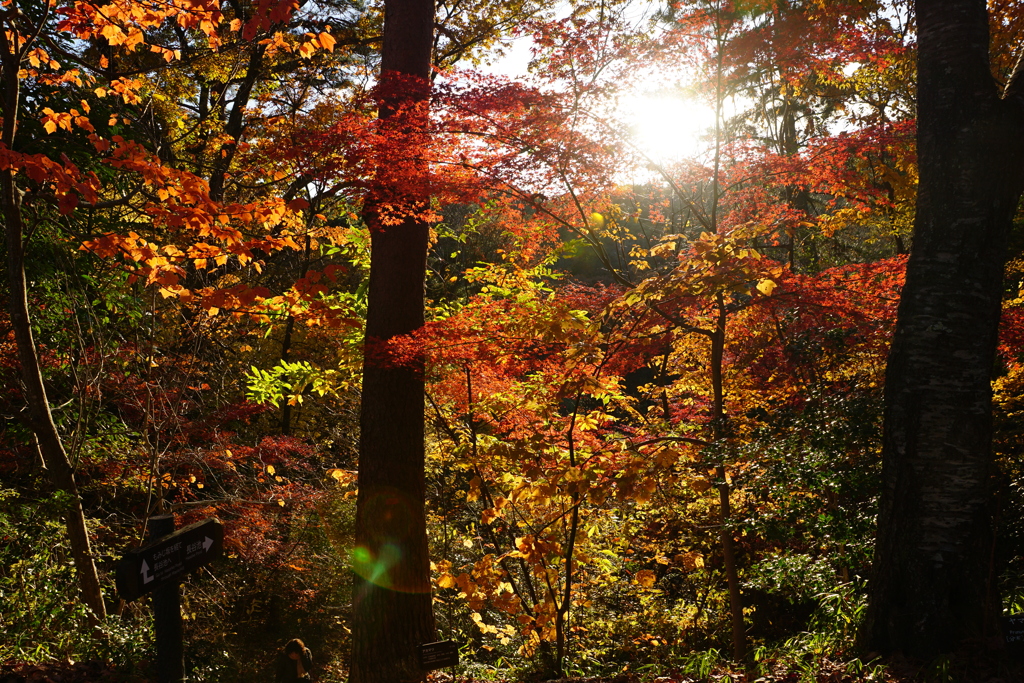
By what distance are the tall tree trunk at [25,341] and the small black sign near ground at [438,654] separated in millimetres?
3169

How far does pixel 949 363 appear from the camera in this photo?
12.5 feet

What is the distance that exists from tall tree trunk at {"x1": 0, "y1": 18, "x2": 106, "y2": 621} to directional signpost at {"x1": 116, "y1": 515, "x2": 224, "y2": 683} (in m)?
3.38

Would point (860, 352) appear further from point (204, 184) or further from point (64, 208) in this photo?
point (64, 208)

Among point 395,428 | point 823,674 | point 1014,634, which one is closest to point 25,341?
point 395,428

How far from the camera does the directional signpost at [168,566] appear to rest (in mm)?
2791

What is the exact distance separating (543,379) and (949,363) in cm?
310

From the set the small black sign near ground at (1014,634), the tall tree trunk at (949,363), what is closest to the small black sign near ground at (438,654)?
the tall tree trunk at (949,363)

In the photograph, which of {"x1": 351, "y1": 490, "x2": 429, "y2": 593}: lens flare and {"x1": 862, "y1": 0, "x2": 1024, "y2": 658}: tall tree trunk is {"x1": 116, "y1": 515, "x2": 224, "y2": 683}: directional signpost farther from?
{"x1": 862, "y1": 0, "x2": 1024, "y2": 658}: tall tree trunk

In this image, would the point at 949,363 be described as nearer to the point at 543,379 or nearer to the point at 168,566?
the point at 543,379

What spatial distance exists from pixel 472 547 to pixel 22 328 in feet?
19.4

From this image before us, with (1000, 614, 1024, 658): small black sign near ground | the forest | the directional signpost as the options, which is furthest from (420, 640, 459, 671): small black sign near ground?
(1000, 614, 1024, 658): small black sign near ground

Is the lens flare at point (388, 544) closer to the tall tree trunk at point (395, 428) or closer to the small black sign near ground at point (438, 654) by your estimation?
the tall tree trunk at point (395, 428)

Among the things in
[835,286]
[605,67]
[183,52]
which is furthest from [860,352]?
[183,52]

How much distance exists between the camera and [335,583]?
10.4m
